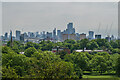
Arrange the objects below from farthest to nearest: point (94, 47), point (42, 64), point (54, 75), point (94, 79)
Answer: point (94, 47)
point (94, 79)
point (42, 64)
point (54, 75)

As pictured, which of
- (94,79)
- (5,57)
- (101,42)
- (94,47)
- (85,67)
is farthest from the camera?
(101,42)

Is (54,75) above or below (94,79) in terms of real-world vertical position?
above

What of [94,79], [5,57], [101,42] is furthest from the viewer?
[101,42]

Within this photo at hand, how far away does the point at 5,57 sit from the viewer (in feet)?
52.6

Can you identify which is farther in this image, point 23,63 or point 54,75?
point 23,63

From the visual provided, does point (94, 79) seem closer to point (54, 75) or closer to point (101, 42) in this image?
point (54, 75)

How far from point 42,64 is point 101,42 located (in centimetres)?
3220

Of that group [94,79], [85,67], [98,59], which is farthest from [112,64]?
[94,79]

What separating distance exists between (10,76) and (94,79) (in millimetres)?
7147

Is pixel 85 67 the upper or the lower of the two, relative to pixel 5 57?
lower

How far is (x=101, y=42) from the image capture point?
44656 millimetres

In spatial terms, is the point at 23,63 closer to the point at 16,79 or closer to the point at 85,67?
the point at 16,79

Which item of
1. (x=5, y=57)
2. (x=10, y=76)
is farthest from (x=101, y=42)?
(x=10, y=76)

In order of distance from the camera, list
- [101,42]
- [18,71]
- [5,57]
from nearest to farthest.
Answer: [18,71] < [5,57] < [101,42]
